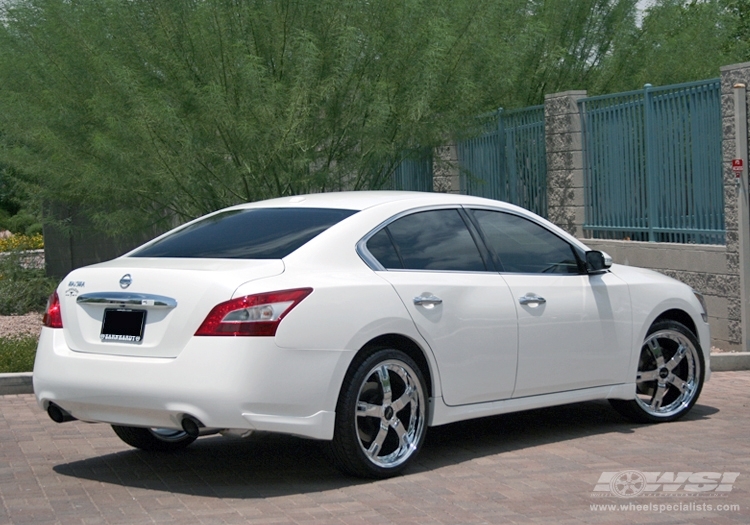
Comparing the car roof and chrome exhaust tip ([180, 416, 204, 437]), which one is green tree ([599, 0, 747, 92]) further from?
chrome exhaust tip ([180, 416, 204, 437])

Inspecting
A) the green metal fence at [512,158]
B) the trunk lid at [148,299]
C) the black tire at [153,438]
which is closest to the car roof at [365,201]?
the trunk lid at [148,299]

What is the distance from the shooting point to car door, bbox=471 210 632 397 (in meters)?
7.52

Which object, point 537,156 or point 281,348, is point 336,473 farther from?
point 537,156

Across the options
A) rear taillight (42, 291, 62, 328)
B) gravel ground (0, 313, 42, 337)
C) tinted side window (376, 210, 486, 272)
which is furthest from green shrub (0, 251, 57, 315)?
tinted side window (376, 210, 486, 272)

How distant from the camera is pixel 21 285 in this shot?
58.5 feet

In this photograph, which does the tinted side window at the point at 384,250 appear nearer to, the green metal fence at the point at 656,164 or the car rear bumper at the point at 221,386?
the car rear bumper at the point at 221,386

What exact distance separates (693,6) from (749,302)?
829cm

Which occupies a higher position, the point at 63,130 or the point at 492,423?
the point at 63,130

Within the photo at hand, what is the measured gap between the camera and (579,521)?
5.69 m

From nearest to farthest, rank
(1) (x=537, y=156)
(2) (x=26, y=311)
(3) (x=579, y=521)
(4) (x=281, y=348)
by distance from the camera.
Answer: (3) (x=579, y=521), (4) (x=281, y=348), (1) (x=537, y=156), (2) (x=26, y=311)

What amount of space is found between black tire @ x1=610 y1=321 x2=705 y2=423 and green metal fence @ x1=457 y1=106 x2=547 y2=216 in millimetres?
7090

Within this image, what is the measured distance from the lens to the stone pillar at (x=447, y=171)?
55.0 feet

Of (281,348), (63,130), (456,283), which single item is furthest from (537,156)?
(281,348)

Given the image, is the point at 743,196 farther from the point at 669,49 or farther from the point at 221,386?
the point at 221,386
